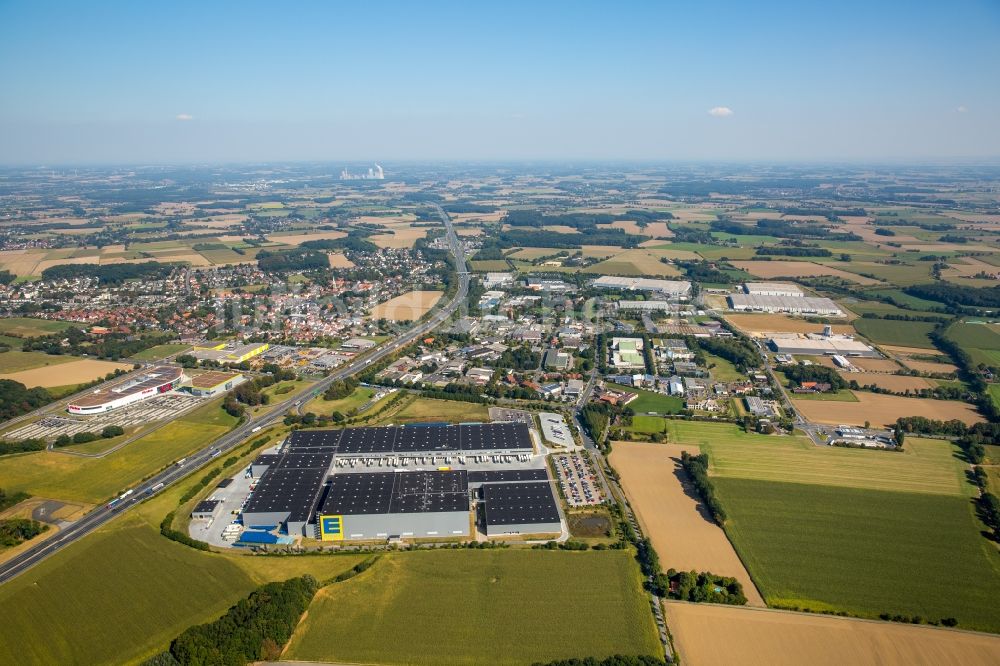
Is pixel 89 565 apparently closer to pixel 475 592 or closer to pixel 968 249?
pixel 475 592

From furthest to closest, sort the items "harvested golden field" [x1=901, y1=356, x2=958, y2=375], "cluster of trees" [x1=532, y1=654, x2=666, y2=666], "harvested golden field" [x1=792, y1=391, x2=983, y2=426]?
"harvested golden field" [x1=901, y1=356, x2=958, y2=375], "harvested golden field" [x1=792, y1=391, x2=983, y2=426], "cluster of trees" [x1=532, y1=654, x2=666, y2=666]

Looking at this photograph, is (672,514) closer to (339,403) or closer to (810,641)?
(810,641)

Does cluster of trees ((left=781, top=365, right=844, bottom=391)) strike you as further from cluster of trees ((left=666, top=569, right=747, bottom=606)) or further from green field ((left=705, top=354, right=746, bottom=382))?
cluster of trees ((left=666, top=569, right=747, bottom=606))

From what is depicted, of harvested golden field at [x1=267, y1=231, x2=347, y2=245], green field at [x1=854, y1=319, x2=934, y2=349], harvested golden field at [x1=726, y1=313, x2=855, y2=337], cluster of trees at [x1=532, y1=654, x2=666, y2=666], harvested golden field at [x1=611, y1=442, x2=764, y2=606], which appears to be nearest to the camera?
cluster of trees at [x1=532, y1=654, x2=666, y2=666]

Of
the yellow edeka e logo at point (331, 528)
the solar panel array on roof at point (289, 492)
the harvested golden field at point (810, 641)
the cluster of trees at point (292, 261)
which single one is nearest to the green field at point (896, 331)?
the harvested golden field at point (810, 641)

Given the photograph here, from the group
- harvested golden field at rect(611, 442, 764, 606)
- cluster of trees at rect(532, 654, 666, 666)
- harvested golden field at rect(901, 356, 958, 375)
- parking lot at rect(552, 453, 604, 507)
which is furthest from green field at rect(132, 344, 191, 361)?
harvested golden field at rect(901, 356, 958, 375)

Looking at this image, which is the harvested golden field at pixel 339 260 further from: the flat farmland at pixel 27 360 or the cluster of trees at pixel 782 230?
the cluster of trees at pixel 782 230

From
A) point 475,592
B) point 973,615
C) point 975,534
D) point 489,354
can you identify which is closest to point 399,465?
point 475,592
